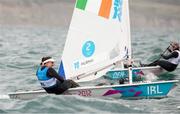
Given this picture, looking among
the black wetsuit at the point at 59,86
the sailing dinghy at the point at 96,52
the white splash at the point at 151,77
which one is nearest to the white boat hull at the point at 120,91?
the sailing dinghy at the point at 96,52

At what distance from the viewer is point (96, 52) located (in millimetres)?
17578

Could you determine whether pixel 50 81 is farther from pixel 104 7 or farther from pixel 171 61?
pixel 171 61

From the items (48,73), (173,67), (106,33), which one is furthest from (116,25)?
(173,67)

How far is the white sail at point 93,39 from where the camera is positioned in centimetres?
1702

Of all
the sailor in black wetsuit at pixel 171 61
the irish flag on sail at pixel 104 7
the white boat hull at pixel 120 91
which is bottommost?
the white boat hull at pixel 120 91

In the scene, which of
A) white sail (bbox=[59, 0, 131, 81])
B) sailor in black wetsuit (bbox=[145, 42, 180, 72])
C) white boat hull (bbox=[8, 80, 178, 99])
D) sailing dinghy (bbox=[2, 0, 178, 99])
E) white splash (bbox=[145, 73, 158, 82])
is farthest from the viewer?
sailor in black wetsuit (bbox=[145, 42, 180, 72])

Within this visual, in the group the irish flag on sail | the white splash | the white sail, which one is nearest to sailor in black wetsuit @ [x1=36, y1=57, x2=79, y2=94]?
the white sail

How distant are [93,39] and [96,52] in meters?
0.39

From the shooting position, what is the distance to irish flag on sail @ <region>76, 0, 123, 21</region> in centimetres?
1717

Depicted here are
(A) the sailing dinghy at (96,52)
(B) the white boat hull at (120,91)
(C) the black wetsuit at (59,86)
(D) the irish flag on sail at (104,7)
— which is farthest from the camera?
(D) the irish flag on sail at (104,7)

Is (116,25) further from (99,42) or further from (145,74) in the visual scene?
(145,74)

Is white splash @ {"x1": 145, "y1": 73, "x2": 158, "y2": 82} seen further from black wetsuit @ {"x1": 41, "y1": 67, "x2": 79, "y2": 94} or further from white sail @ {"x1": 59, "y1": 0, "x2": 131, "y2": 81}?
black wetsuit @ {"x1": 41, "y1": 67, "x2": 79, "y2": 94}

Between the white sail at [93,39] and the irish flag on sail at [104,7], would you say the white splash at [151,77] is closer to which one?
the white sail at [93,39]

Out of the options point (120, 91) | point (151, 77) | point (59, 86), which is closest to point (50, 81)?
point (59, 86)
